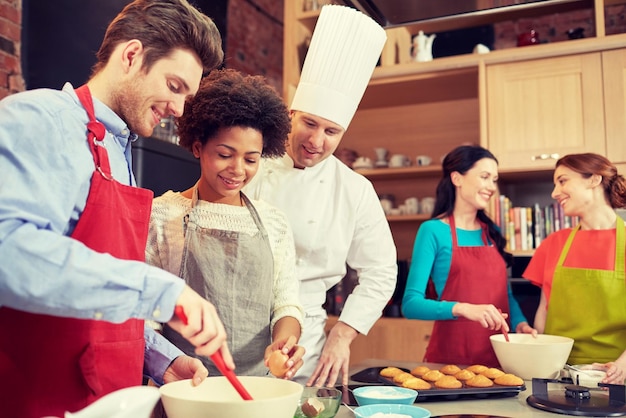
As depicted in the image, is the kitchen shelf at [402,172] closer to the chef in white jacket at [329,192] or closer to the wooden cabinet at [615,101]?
the wooden cabinet at [615,101]

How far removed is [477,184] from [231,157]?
1349 mm

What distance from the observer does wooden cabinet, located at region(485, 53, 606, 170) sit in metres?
2.98

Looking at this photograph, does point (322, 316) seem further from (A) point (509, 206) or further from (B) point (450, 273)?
(A) point (509, 206)

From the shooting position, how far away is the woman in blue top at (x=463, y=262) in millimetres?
2340

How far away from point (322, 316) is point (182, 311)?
118cm

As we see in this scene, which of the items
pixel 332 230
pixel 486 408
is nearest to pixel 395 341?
pixel 332 230

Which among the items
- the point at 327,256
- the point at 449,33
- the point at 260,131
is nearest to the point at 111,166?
the point at 260,131

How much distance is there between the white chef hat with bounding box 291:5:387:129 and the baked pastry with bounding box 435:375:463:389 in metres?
0.82

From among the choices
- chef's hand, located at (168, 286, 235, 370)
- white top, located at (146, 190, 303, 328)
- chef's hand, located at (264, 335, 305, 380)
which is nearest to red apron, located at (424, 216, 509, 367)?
white top, located at (146, 190, 303, 328)

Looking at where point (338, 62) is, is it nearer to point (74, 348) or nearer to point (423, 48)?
point (74, 348)

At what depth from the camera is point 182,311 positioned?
2.56 feet

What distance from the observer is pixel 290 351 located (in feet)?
4.05

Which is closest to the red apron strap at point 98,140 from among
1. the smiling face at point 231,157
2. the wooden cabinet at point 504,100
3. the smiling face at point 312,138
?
the smiling face at point 231,157

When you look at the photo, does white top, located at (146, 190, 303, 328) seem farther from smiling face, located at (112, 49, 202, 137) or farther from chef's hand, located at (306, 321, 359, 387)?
smiling face, located at (112, 49, 202, 137)
